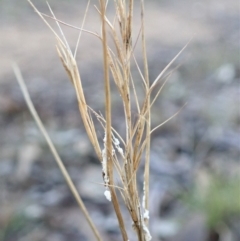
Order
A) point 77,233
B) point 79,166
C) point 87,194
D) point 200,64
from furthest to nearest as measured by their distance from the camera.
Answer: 1. point 200,64
2. point 79,166
3. point 87,194
4. point 77,233

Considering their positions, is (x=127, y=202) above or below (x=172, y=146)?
above

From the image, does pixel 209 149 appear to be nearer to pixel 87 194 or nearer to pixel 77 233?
pixel 87 194

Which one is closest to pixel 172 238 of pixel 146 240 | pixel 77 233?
pixel 77 233

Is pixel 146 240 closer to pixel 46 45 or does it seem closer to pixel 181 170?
pixel 181 170

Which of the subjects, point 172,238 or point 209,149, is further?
point 209,149

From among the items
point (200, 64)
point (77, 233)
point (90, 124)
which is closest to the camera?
point (90, 124)

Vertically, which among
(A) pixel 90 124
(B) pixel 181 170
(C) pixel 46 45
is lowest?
(B) pixel 181 170
